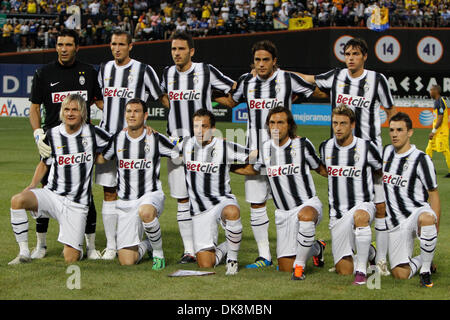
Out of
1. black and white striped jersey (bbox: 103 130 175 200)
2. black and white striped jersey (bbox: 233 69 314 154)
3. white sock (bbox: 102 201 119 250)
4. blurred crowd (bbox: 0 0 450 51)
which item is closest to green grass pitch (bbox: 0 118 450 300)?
white sock (bbox: 102 201 119 250)

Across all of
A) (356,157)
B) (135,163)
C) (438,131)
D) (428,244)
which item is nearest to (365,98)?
(356,157)

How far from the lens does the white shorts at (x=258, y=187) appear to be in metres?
7.53

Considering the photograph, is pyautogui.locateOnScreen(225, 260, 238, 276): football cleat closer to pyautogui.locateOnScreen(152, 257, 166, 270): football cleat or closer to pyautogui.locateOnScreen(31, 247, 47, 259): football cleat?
pyautogui.locateOnScreen(152, 257, 166, 270): football cleat

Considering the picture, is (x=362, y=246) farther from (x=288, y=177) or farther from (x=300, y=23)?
(x=300, y=23)

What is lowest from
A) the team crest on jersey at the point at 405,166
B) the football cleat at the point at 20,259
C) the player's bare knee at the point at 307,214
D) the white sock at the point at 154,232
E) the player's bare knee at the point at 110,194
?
the football cleat at the point at 20,259

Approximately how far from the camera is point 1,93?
3091 centimetres

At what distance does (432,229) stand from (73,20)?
1131 inches

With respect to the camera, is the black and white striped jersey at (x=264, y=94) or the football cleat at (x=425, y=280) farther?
the black and white striped jersey at (x=264, y=94)

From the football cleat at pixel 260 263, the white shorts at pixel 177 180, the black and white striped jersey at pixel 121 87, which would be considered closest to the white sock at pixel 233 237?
the football cleat at pixel 260 263

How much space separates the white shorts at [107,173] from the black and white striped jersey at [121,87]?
1.42 ft

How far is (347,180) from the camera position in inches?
275

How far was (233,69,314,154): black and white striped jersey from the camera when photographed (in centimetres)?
771

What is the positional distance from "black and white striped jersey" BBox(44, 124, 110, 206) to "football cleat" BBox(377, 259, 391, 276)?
301 cm

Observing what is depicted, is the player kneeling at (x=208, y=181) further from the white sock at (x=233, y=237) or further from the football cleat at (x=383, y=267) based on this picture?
the football cleat at (x=383, y=267)
